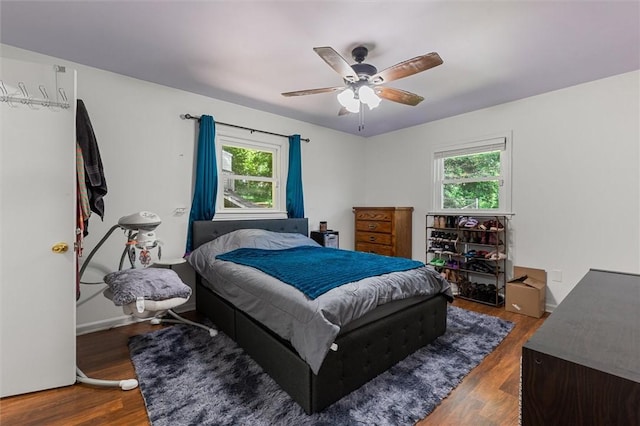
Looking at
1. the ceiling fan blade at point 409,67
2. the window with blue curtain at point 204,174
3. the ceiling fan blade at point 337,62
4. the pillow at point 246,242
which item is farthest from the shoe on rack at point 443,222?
the window with blue curtain at point 204,174

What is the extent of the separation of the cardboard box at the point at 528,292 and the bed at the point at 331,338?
129 cm

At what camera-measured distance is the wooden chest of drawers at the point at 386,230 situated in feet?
14.8

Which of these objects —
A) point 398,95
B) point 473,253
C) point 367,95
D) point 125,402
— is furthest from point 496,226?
point 125,402

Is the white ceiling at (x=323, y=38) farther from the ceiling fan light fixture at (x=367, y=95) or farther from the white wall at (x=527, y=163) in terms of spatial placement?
the ceiling fan light fixture at (x=367, y=95)

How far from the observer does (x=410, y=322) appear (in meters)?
2.29

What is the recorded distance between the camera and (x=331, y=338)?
5.34ft

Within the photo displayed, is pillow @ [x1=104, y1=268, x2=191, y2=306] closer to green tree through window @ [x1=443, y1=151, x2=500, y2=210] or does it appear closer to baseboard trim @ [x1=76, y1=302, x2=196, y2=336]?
baseboard trim @ [x1=76, y1=302, x2=196, y2=336]

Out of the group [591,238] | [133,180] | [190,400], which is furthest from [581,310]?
[133,180]

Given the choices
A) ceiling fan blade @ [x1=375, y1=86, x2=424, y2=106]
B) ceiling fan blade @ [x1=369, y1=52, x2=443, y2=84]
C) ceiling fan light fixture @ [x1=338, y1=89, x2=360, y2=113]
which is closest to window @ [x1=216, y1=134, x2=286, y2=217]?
ceiling fan light fixture @ [x1=338, y1=89, x2=360, y2=113]

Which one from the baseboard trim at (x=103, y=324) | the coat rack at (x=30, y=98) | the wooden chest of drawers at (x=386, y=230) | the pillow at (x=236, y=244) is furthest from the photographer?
the wooden chest of drawers at (x=386, y=230)

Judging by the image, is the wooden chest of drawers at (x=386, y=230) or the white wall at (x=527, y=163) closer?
the white wall at (x=527, y=163)

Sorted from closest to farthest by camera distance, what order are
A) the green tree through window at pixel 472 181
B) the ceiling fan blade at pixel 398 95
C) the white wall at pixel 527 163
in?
the ceiling fan blade at pixel 398 95, the white wall at pixel 527 163, the green tree through window at pixel 472 181

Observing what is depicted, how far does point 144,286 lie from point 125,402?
747 millimetres

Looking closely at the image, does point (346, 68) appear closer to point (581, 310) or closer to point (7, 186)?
point (581, 310)
